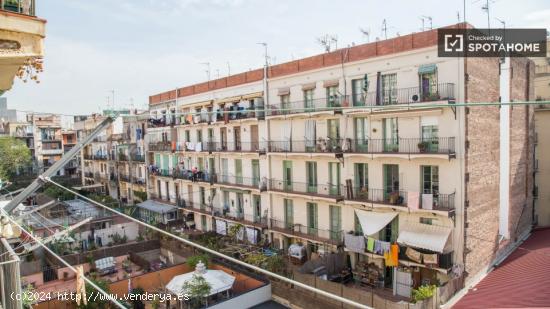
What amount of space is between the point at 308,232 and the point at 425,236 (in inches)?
310

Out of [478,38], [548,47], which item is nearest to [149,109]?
[478,38]

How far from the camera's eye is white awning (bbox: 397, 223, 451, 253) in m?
17.8

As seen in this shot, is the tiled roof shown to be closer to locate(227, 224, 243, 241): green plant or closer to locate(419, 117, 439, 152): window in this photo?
locate(419, 117, 439, 152): window

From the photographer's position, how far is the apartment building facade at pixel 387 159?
716 inches

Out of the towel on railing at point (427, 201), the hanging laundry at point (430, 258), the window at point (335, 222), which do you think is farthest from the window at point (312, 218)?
the hanging laundry at point (430, 258)

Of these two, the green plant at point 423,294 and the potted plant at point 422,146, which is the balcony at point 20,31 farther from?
the potted plant at point 422,146

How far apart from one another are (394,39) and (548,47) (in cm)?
1736

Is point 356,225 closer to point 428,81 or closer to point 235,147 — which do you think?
point 428,81

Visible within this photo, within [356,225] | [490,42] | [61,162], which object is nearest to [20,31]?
[61,162]

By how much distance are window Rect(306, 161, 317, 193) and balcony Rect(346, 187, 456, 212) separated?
302 centimetres

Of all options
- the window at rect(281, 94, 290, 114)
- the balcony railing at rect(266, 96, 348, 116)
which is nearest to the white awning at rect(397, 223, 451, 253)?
the balcony railing at rect(266, 96, 348, 116)

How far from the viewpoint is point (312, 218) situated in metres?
24.5

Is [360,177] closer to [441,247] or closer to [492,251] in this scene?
[441,247]

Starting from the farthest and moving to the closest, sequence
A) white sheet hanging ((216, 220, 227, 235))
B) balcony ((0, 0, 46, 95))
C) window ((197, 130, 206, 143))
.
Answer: window ((197, 130, 206, 143)) → white sheet hanging ((216, 220, 227, 235)) → balcony ((0, 0, 46, 95))
